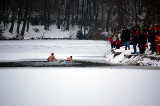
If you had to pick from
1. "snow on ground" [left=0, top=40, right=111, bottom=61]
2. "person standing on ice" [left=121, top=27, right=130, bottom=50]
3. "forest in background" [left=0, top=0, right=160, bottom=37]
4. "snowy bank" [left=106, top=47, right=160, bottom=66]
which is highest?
"forest in background" [left=0, top=0, right=160, bottom=37]

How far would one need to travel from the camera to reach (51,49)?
4.01m

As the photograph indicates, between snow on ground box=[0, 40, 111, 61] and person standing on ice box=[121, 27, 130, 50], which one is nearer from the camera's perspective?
snow on ground box=[0, 40, 111, 61]

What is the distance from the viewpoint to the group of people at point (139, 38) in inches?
162

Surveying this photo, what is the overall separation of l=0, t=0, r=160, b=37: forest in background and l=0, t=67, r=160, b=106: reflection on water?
58 centimetres

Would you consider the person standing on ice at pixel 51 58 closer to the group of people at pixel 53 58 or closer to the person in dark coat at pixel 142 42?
the group of people at pixel 53 58

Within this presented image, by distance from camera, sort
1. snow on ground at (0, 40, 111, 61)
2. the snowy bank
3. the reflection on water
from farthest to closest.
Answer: the snowy bank → snow on ground at (0, 40, 111, 61) → the reflection on water

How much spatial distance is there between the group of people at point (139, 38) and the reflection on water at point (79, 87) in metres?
0.35

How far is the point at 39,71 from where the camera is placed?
155 inches

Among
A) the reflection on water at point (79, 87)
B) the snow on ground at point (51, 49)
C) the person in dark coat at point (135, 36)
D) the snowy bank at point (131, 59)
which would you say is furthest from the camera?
the person in dark coat at point (135, 36)

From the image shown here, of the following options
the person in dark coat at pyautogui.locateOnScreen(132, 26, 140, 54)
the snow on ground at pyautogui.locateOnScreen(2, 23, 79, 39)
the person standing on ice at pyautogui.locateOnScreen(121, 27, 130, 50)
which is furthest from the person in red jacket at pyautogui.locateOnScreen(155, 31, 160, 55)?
the snow on ground at pyautogui.locateOnScreen(2, 23, 79, 39)

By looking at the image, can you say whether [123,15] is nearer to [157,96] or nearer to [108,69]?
[108,69]

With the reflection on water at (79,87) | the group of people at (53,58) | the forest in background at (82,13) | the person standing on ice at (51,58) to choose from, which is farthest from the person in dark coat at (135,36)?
the person standing on ice at (51,58)

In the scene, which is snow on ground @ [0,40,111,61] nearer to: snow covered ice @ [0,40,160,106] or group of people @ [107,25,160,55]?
snow covered ice @ [0,40,160,106]

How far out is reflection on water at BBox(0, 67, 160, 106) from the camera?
3.62 metres
